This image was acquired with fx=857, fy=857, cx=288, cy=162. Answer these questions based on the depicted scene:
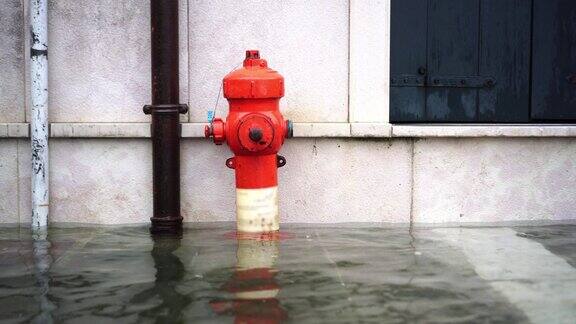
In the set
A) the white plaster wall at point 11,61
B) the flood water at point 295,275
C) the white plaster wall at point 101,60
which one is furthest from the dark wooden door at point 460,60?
the white plaster wall at point 11,61

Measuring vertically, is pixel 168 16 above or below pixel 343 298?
above

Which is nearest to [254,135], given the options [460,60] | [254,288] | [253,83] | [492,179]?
[253,83]

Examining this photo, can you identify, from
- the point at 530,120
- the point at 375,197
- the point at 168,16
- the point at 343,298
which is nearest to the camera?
the point at 343,298

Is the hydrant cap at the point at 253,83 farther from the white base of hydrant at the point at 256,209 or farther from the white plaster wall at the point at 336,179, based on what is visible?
the white plaster wall at the point at 336,179

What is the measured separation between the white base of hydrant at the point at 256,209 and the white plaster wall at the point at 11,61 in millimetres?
1837

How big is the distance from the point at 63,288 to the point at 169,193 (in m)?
1.68

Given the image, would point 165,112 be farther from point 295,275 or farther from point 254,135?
point 295,275

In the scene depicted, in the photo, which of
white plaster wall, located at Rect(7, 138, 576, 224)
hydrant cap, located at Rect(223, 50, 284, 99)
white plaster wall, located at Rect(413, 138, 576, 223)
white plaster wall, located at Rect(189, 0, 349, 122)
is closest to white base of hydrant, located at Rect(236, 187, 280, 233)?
white plaster wall, located at Rect(7, 138, 576, 224)

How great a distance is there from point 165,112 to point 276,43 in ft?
3.26

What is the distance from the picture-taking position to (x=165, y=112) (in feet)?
20.0

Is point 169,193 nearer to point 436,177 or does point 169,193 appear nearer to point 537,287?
point 436,177

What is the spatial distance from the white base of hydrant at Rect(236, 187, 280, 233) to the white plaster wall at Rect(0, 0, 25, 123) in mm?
1837

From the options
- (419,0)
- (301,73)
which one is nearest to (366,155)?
(301,73)

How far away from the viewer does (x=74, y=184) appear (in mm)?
6398
